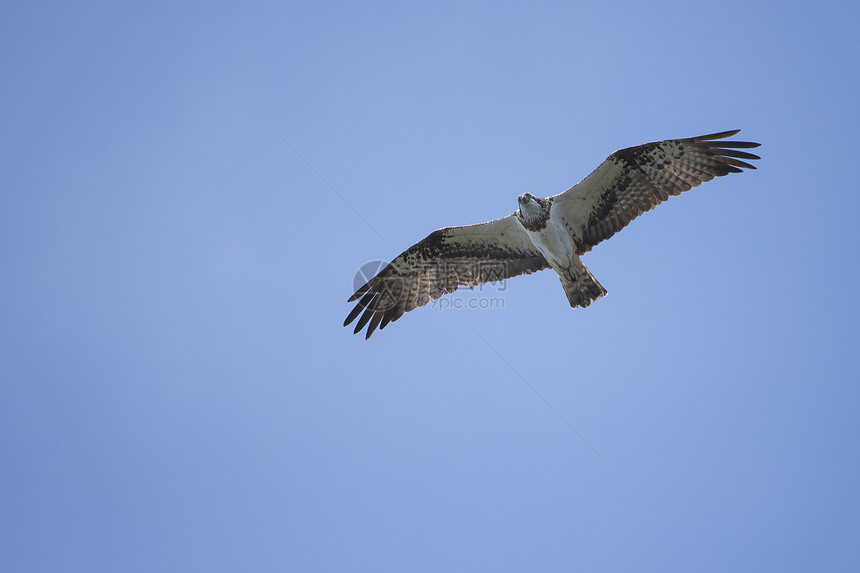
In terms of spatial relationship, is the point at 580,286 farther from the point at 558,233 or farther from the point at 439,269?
the point at 439,269

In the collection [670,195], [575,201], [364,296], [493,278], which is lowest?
[364,296]

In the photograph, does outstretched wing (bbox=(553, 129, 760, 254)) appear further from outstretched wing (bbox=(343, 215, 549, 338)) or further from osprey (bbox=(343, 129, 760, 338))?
outstretched wing (bbox=(343, 215, 549, 338))

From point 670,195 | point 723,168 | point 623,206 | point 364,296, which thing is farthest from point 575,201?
point 364,296

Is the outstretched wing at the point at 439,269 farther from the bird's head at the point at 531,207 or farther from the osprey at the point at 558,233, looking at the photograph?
the bird's head at the point at 531,207

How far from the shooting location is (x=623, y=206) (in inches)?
425

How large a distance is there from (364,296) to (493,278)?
223cm

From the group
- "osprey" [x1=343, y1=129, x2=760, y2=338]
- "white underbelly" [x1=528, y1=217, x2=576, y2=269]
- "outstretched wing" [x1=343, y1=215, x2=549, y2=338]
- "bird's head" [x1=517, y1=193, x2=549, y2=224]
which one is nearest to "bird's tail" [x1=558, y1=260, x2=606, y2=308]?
"osprey" [x1=343, y1=129, x2=760, y2=338]

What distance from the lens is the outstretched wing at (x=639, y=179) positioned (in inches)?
404

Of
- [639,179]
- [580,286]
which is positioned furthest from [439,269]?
[639,179]

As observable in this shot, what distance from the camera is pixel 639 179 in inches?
417

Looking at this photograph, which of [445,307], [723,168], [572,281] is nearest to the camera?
[723,168]

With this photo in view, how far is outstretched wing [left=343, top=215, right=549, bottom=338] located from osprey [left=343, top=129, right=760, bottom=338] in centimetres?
2

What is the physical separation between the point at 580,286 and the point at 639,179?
190 cm

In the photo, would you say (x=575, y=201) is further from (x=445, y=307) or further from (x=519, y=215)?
(x=445, y=307)
